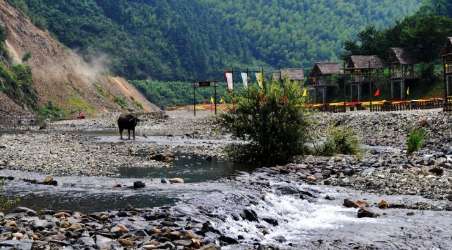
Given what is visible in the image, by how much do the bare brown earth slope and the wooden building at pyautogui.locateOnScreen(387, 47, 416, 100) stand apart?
5257 centimetres

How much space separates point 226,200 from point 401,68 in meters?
62.3

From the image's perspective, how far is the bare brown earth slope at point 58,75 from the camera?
103750mm

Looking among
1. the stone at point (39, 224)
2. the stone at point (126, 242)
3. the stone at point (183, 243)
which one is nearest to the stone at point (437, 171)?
the stone at point (183, 243)

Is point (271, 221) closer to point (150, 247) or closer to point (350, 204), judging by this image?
point (350, 204)

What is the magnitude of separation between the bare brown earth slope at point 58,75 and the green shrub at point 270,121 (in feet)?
235

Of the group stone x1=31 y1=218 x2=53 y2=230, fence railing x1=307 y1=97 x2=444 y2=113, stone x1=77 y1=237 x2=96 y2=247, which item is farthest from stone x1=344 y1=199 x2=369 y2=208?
fence railing x1=307 y1=97 x2=444 y2=113

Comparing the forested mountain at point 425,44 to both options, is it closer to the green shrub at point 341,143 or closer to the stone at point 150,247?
the green shrub at point 341,143

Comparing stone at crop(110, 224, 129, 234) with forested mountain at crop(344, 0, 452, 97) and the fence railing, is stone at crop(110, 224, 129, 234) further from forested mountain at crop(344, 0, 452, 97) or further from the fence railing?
forested mountain at crop(344, 0, 452, 97)

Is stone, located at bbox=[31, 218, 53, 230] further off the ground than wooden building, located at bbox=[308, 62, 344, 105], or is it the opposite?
wooden building, located at bbox=[308, 62, 344, 105]

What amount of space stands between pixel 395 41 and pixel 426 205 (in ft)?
226

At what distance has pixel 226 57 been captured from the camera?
18925cm

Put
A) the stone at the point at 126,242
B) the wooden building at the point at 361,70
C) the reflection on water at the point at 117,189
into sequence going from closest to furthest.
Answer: the stone at the point at 126,242 → the reflection on water at the point at 117,189 → the wooden building at the point at 361,70

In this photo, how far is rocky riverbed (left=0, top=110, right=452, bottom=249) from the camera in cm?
1539

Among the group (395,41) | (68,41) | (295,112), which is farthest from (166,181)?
(68,41)
